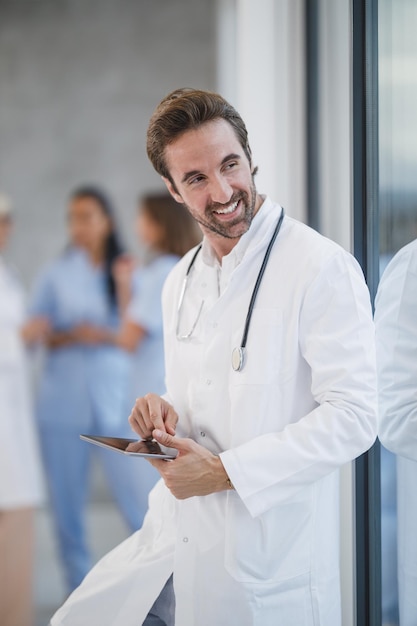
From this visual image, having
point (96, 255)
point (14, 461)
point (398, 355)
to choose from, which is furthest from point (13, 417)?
point (398, 355)

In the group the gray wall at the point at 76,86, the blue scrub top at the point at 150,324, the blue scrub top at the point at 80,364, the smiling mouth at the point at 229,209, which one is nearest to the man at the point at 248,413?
the smiling mouth at the point at 229,209

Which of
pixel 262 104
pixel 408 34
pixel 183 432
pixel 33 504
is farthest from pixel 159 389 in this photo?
pixel 408 34

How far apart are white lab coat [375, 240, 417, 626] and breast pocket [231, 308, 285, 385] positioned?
205 millimetres

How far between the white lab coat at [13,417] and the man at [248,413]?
5.61ft

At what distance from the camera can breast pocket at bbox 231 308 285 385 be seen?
1223mm

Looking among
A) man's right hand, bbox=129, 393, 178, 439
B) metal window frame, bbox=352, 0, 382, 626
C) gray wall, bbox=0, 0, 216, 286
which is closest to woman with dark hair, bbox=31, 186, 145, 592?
gray wall, bbox=0, 0, 216, 286

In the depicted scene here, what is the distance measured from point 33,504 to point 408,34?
2301 millimetres

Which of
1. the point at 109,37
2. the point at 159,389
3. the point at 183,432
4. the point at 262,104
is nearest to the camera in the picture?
the point at 183,432

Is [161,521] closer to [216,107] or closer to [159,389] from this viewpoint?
[216,107]

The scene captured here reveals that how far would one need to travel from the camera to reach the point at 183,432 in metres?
1.38

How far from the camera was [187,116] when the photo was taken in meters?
1.27

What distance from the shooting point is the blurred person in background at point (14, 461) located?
2500 mm

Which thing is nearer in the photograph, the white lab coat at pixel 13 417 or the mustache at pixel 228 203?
the mustache at pixel 228 203

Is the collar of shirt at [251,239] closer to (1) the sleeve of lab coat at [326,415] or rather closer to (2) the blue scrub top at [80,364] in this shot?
(1) the sleeve of lab coat at [326,415]
